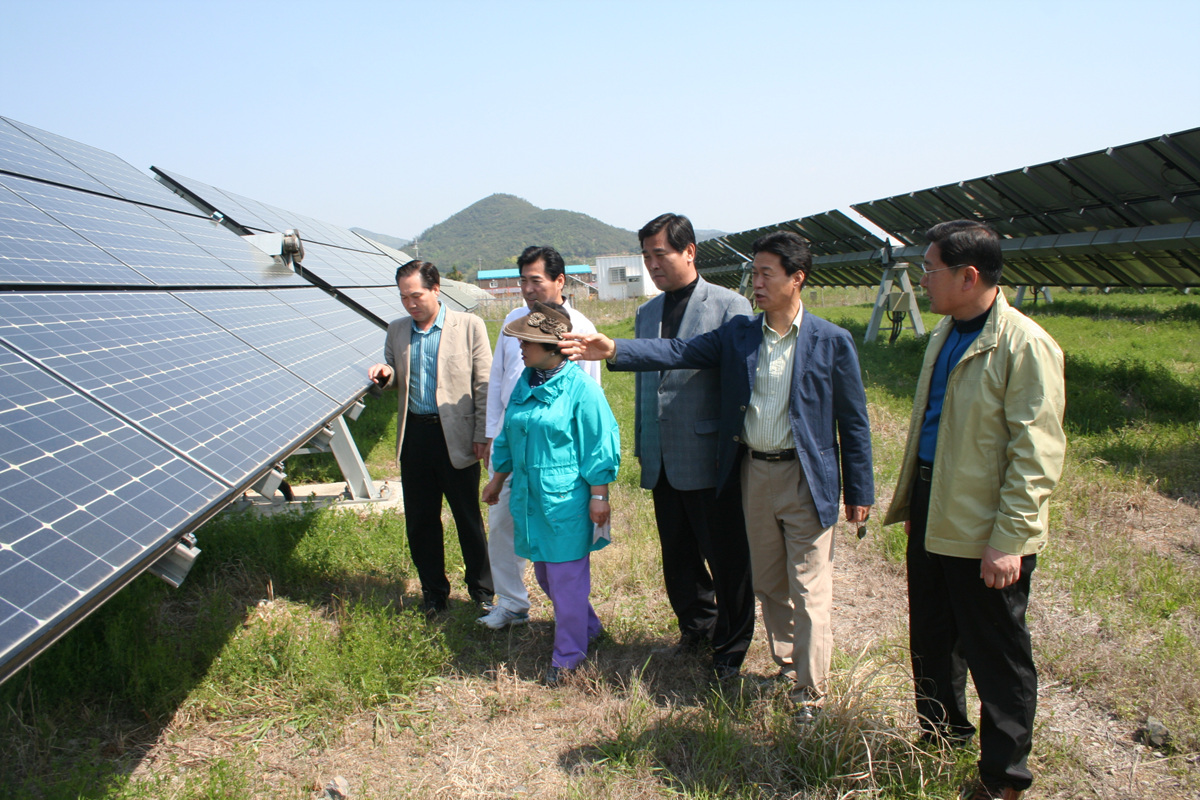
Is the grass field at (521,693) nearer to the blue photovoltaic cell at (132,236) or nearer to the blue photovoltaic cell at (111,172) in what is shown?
the blue photovoltaic cell at (132,236)

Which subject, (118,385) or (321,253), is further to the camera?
(321,253)

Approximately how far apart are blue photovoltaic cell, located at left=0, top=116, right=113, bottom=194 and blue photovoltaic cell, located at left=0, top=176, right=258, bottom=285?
0.20 m

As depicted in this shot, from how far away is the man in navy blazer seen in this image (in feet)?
9.53

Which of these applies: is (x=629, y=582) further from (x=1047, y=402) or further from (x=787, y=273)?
(x=1047, y=402)

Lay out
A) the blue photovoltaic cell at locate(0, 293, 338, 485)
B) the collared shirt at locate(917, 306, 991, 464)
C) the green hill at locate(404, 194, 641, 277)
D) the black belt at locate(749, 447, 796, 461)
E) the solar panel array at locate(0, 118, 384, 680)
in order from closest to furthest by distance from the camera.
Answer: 1. the solar panel array at locate(0, 118, 384, 680)
2. the collared shirt at locate(917, 306, 991, 464)
3. the blue photovoltaic cell at locate(0, 293, 338, 485)
4. the black belt at locate(749, 447, 796, 461)
5. the green hill at locate(404, 194, 641, 277)

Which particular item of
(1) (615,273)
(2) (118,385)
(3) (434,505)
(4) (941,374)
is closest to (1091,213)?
(4) (941,374)

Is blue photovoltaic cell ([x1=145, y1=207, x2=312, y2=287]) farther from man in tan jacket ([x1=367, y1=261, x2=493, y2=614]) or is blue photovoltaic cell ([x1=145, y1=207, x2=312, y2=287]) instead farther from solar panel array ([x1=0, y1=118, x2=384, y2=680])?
man in tan jacket ([x1=367, y1=261, x2=493, y2=614])

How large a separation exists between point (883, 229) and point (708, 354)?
1301 cm

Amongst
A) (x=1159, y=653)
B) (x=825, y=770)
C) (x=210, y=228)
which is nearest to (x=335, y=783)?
(x=825, y=770)

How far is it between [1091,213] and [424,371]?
353 inches

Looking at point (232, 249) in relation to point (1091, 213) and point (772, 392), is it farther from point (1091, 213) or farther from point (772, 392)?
point (1091, 213)

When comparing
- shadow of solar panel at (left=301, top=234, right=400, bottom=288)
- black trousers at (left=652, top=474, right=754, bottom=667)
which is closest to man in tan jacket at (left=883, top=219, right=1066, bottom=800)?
black trousers at (left=652, top=474, right=754, bottom=667)

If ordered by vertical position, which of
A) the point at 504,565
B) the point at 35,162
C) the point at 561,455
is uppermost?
the point at 35,162

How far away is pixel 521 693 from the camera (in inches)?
127
